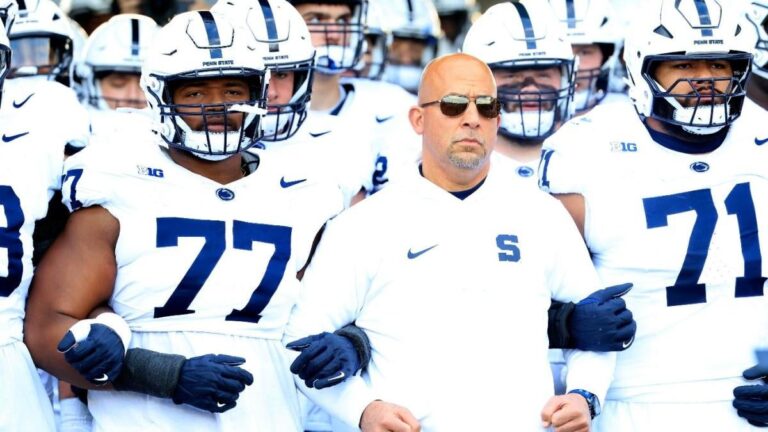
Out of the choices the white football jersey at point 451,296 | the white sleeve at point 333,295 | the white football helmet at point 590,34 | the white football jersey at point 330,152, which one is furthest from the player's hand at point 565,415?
the white football helmet at point 590,34

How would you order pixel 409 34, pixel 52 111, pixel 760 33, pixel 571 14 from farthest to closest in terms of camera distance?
pixel 409 34, pixel 571 14, pixel 760 33, pixel 52 111

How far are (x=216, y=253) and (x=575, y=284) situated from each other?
112cm

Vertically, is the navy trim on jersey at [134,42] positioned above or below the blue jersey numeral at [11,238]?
above

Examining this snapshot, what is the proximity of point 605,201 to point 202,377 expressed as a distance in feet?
4.83

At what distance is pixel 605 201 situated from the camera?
4879 millimetres

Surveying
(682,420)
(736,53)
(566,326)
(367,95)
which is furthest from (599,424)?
(367,95)

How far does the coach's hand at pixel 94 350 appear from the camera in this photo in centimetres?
424

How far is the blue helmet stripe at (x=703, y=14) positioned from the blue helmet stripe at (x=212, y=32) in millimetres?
1624

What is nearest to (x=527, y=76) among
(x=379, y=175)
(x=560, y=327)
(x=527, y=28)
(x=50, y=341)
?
(x=527, y=28)

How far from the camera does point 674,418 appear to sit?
191 inches

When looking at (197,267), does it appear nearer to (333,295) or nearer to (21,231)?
(333,295)

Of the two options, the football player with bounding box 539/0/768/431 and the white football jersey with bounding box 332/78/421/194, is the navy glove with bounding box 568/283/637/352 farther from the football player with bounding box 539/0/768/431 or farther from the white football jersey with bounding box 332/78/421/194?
the white football jersey with bounding box 332/78/421/194

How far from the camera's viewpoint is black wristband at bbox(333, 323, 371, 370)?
440 cm

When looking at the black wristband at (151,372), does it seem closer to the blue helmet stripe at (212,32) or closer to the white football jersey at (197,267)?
the white football jersey at (197,267)
